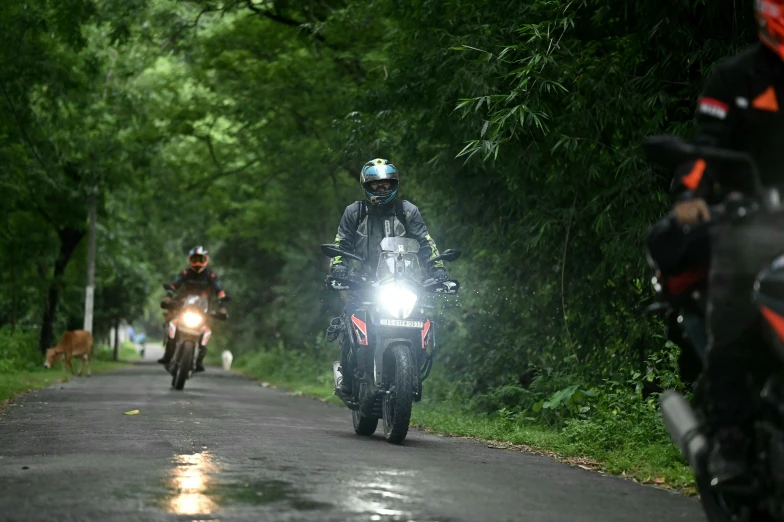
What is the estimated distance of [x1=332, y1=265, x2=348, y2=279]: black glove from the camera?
11.1 m

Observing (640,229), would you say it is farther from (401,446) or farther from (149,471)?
(149,471)

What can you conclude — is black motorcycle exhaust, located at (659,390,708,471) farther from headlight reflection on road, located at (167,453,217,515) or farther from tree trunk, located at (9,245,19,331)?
tree trunk, located at (9,245,19,331)

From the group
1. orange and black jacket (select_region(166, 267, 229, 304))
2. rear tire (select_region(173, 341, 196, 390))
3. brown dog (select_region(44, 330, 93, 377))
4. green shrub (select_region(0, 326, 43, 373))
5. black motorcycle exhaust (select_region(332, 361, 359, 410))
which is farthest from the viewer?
brown dog (select_region(44, 330, 93, 377))

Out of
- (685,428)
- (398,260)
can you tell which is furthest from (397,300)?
(685,428)

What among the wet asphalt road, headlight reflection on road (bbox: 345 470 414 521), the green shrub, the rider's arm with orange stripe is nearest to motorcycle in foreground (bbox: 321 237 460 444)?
the wet asphalt road

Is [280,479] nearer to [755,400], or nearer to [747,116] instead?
[755,400]

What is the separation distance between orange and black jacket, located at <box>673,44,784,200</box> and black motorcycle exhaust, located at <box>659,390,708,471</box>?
3.35 ft

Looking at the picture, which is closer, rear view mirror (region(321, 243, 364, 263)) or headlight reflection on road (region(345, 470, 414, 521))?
headlight reflection on road (region(345, 470, 414, 521))

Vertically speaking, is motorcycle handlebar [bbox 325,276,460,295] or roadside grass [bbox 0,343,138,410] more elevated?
motorcycle handlebar [bbox 325,276,460,295]

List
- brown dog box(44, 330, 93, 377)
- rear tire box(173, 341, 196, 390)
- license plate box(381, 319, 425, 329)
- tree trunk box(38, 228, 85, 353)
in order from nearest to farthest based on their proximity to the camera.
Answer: license plate box(381, 319, 425, 329), rear tire box(173, 341, 196, 390), brown dog box(44, 330, 93, 377), tree trunk box(38, 228, 85, 353)

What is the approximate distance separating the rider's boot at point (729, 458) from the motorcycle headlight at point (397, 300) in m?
5.84

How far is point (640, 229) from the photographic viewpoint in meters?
11.8

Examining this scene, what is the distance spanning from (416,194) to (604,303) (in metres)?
7.75

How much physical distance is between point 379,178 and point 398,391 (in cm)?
223
